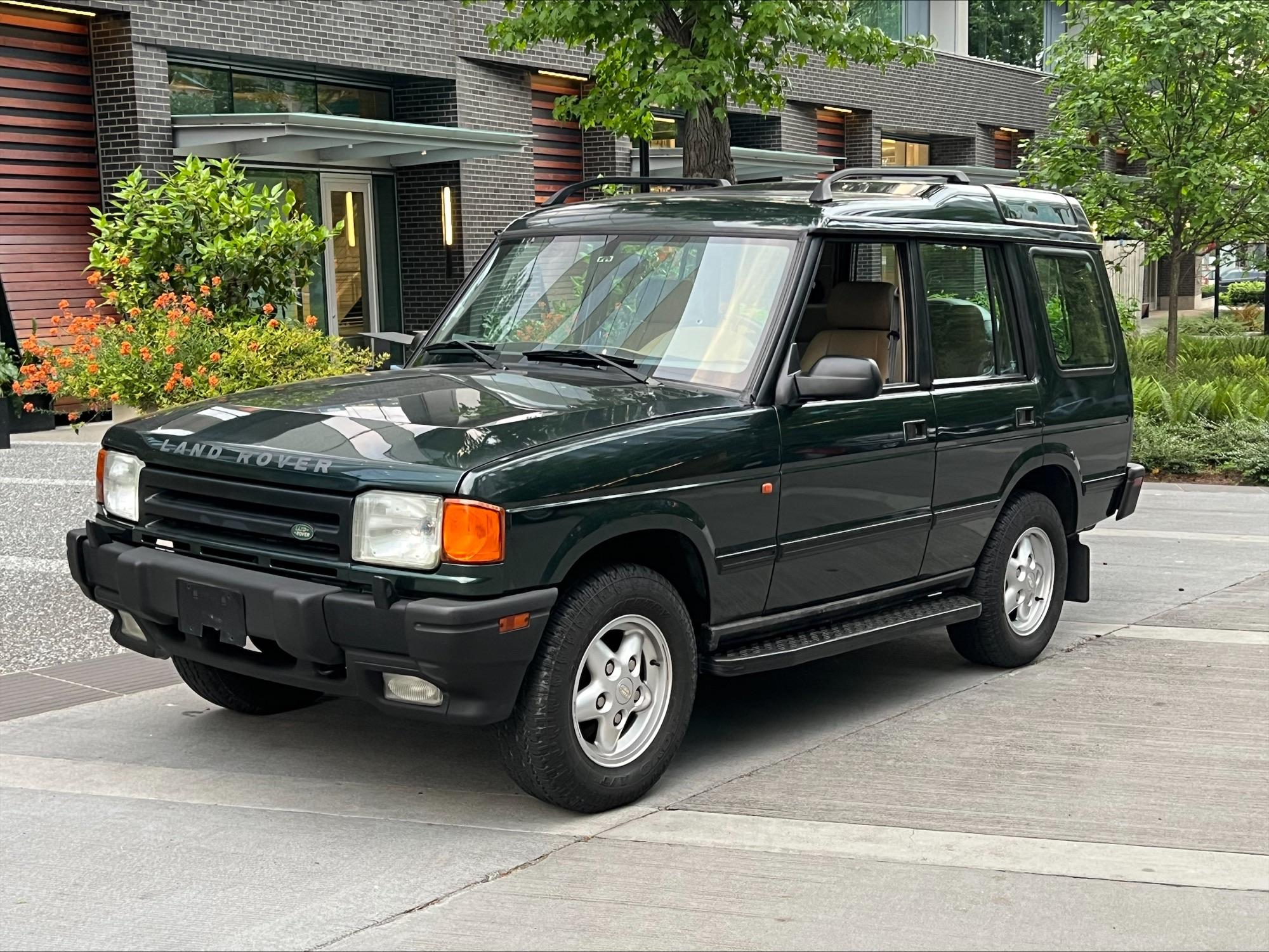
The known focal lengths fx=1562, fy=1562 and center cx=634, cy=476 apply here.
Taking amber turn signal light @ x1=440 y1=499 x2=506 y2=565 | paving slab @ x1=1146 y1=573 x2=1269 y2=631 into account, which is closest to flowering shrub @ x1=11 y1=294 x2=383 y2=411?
paving slab @ x1=1146 y1=573 x2=1269 y2=631

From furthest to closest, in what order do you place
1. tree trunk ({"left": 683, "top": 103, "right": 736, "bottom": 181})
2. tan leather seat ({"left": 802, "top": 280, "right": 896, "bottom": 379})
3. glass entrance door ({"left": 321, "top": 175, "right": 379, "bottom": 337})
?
1. glass entrance door ({"left": 321, "top": 175, "right": 379, "bottom": 337})
2. tree trunk ({"left": 683, "top": 103, "right": 736, "bottom": 181})
3. tan leather seat ({"left": 802, "top": 280, "right": 896, "bottom": 379})

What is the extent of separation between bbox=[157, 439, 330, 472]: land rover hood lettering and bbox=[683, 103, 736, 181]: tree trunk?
26.2 feet

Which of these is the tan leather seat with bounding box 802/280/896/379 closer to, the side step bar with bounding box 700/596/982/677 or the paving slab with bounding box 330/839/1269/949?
the side step bar with bounding box 700/596/982/677

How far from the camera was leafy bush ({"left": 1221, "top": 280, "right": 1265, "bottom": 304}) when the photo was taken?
4165 centimetres

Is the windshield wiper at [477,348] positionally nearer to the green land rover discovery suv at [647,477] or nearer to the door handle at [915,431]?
the green land rover discovery suv at [647,477]

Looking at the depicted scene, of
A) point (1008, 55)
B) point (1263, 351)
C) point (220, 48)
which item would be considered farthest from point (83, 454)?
point (1008, 55)

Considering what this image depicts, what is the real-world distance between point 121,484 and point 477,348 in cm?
152

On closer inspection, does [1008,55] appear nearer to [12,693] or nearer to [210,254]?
[210,254]

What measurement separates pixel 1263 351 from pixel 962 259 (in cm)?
1544

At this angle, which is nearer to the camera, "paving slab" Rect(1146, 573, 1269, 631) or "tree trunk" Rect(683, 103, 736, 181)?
"paving slab" Rect(1146, 573, 1269, 631)

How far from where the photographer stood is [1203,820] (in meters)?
4.95

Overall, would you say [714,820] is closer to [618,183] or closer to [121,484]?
[121,484]

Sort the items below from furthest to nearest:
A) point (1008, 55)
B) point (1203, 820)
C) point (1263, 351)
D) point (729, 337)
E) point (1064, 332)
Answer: point (1008, 55), point (1263, 351), point (1064, 332), point (729, 337), point (1203, 820)

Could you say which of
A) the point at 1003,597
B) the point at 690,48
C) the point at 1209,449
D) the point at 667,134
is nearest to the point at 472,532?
the point at 1003,597
